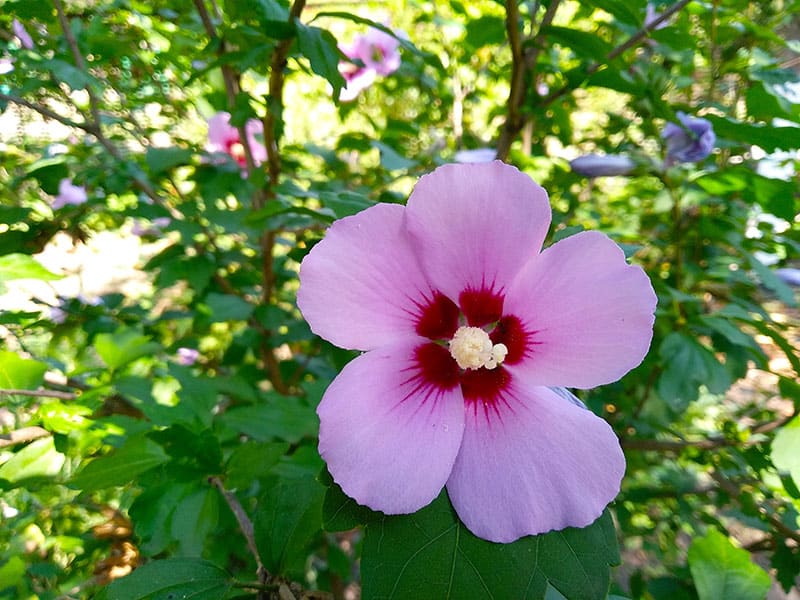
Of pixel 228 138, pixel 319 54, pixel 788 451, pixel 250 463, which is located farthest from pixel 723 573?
pixel 228 138

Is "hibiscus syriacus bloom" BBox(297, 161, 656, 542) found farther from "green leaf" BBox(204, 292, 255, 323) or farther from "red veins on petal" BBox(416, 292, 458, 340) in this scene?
"green leaf" BBox(204, 292, 255, 323)

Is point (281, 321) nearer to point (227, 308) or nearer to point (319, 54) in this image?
point (227, 308)

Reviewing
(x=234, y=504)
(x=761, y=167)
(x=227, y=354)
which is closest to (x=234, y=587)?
(x=234, y=504)

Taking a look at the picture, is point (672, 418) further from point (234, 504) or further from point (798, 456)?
point (234, 504)

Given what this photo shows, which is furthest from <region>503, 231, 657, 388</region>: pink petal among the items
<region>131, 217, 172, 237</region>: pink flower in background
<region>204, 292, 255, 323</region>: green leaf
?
<region>131, 217, 172, 237</region>: pink flower in background

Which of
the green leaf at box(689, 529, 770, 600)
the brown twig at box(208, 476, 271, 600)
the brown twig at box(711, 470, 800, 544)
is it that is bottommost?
the brown twig at box(711, 470, 800, 544)

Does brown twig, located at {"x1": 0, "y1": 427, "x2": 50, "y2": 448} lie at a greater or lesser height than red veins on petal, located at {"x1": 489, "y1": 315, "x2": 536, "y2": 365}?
lesser
